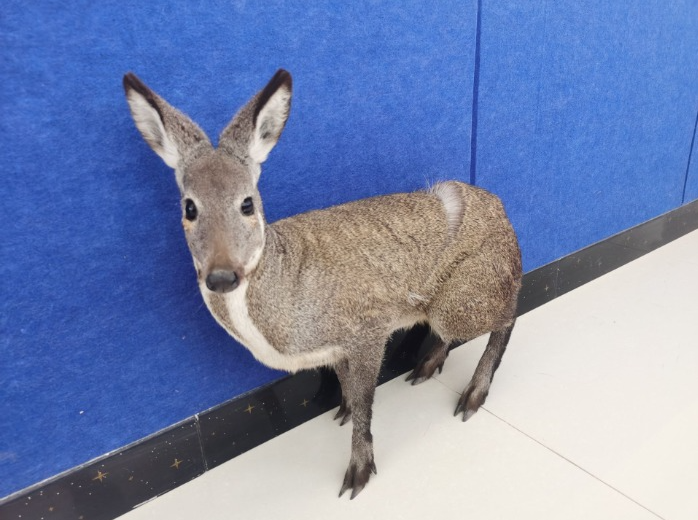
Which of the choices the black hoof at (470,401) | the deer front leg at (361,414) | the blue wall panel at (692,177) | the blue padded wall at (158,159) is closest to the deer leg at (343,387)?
the deer front leg at (361,414)

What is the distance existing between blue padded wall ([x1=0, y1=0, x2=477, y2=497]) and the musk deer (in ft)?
0.59

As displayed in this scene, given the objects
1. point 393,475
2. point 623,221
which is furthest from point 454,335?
point 623,221

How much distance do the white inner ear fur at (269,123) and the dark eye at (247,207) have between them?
14 centimetres

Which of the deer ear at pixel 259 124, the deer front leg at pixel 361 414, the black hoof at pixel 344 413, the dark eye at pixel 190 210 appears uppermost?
the deer ear at pixel 259 124

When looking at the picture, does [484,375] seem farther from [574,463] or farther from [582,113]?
[582,113]

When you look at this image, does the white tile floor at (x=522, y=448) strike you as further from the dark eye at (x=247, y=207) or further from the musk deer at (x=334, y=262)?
the dark eye at (x=247, y=207)

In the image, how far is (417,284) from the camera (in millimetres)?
1697

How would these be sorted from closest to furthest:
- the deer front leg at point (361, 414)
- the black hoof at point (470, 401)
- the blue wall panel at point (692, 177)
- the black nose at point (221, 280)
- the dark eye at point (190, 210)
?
the black nose at point (221, 280), the dark eye at point (190, 210), the deer front leg at point (361, 414), the black hoof at point (470, 401), the blue wall panel at point (692, 177)

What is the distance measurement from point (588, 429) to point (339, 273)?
1.06m

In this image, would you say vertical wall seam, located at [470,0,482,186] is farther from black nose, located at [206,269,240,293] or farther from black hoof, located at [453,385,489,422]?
black nose, located at [206,269,240,293]

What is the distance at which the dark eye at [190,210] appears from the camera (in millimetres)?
1243

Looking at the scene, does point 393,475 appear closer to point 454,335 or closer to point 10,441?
point 454,335

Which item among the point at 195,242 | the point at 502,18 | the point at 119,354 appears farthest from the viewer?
the point at 502,18

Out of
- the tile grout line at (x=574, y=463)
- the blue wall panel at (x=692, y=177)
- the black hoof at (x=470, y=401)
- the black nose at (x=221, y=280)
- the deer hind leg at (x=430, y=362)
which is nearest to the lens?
the black nose at (x=221, y=280)
